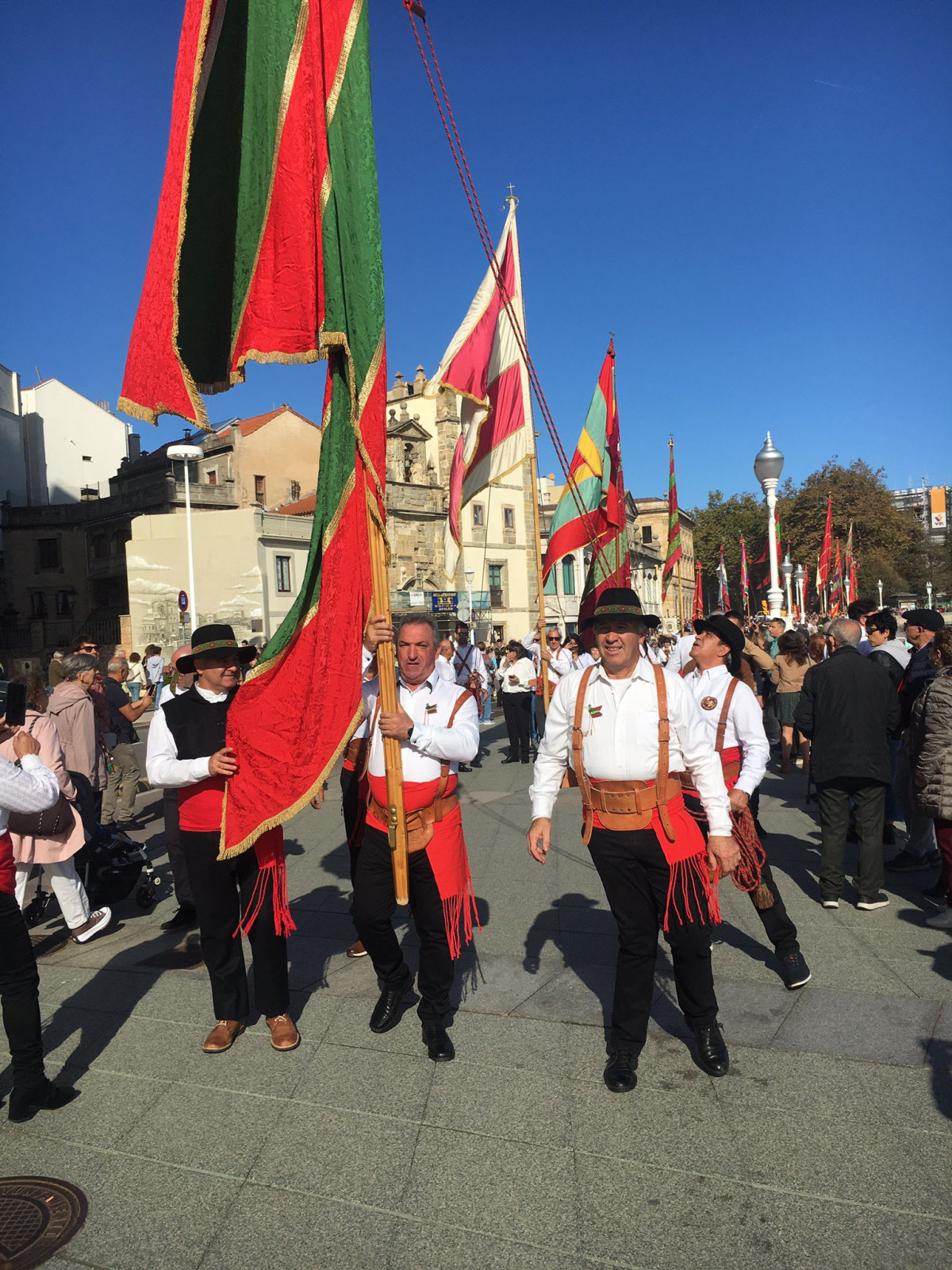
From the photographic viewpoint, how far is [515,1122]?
361 cm

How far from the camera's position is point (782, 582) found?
58.1 metres

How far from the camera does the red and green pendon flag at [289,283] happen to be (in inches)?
167

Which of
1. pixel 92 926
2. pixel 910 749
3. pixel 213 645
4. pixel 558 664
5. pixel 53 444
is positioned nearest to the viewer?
pixel 213 645

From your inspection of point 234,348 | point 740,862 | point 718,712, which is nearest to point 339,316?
point 234,348

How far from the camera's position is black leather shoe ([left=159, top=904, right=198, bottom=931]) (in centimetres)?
632

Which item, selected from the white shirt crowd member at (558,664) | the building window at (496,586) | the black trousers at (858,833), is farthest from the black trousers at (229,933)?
the building window at (496,586)

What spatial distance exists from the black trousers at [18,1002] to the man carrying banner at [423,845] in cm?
143

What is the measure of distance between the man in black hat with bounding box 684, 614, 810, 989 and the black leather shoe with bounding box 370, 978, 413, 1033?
177 centimetres

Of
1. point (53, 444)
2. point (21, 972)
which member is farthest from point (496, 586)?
point (21, 972)

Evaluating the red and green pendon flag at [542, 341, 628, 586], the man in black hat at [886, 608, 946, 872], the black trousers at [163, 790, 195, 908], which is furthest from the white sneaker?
the red and green pendon flag at [542, 341, 628, 586]

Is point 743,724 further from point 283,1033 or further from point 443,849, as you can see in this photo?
point 283,1033

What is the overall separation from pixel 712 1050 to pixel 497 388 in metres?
7.51

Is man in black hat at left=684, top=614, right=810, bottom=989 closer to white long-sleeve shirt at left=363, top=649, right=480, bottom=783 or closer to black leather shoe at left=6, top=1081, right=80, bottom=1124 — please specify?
white long-sleeve shirt at left=363, top=649, right=480, bottom=783

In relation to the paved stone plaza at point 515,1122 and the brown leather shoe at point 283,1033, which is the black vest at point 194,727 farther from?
the paved stone plaza at point 515,1122
